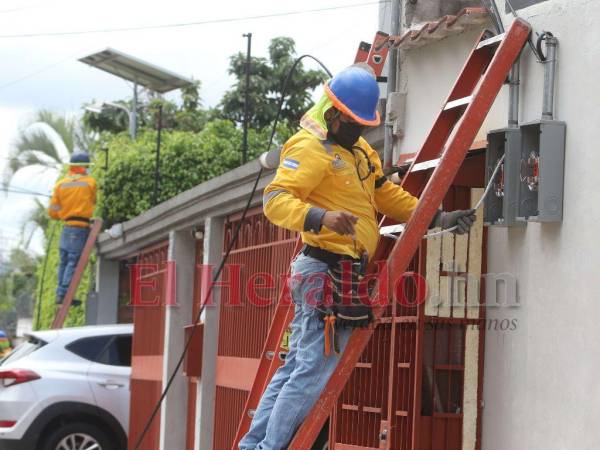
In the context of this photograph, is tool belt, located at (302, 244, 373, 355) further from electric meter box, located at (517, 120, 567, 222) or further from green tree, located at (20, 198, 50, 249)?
green tree, located at (20, 198, 50, 249)

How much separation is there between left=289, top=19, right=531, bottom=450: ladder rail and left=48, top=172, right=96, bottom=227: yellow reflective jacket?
12.0m

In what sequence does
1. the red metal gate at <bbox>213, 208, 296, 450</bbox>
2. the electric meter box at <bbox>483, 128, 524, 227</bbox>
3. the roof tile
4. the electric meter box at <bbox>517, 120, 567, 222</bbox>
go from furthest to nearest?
1. the red metal gate at <bbox>213, 208, 296, 450</bbox>
2. the roof tile
3. the electric meter box at <bbox>483, 128, 524, 227</bbox>
4. the electric meter box at <bbox>517, 120, 567, 222</bbox>

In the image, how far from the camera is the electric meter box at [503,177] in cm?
605

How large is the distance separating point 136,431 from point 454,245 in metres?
7.19

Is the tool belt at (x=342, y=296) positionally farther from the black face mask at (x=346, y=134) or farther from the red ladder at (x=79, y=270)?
the red ladder at (x=79, y=270)

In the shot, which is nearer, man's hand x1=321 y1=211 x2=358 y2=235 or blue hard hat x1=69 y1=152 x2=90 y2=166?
man's hand x1=321 y1=211 x2=358 y2=235

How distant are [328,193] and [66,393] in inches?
321

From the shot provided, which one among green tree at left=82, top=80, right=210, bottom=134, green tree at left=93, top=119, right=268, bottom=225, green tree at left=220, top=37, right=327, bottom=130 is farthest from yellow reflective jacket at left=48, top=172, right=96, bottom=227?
green tree at left=82, top=80, right=210, bottom=134

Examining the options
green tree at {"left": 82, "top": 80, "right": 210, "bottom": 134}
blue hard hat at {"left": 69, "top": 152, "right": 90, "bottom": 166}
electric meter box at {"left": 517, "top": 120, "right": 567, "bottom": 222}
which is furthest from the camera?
green tree at {"left": 82, "top": 80, "right": 210, "bottom": 134}

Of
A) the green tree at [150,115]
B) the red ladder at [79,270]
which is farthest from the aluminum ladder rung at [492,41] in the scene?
the green tree at [150,115]

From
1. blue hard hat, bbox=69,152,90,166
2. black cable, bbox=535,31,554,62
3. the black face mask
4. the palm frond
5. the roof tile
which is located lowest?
the black face mask

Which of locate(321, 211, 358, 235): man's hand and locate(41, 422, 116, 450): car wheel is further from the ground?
locate(321, 211, 358, 235): man's hand

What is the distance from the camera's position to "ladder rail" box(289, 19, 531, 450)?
5.73 metres

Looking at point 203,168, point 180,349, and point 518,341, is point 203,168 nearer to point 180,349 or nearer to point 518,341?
point 180,349
